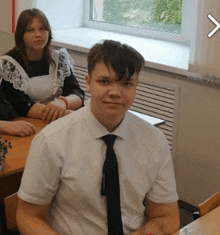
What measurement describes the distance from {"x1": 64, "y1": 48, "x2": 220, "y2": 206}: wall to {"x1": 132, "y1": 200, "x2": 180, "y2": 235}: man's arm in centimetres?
136

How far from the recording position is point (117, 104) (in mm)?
1260

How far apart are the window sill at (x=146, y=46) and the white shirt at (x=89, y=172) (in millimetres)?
1318

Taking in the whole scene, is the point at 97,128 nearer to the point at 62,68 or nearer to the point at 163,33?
the point at 62,68

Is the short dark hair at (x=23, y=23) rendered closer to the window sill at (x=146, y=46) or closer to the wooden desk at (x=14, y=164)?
the window sill at (x=146, y=46)

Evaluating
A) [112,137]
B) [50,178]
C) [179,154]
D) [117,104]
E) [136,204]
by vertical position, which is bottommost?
[179,154]

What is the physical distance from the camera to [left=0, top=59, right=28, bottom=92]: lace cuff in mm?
2418

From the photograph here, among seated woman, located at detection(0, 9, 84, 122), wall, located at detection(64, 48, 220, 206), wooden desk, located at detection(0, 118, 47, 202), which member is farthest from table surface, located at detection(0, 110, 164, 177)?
wall, located at detection(64, 48, 220, 206)

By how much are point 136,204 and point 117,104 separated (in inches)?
14.5

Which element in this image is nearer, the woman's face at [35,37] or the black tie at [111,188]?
the black tie at [111,188]

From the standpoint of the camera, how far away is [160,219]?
1.40 m

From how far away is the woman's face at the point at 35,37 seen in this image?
252 centimetres

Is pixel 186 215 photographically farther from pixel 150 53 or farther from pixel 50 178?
pixel 50 178

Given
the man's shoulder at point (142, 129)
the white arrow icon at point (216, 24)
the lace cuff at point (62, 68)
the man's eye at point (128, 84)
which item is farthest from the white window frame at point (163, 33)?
the man's eye at point (128, 84)

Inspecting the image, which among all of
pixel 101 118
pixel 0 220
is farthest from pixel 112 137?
pixel 0 220
